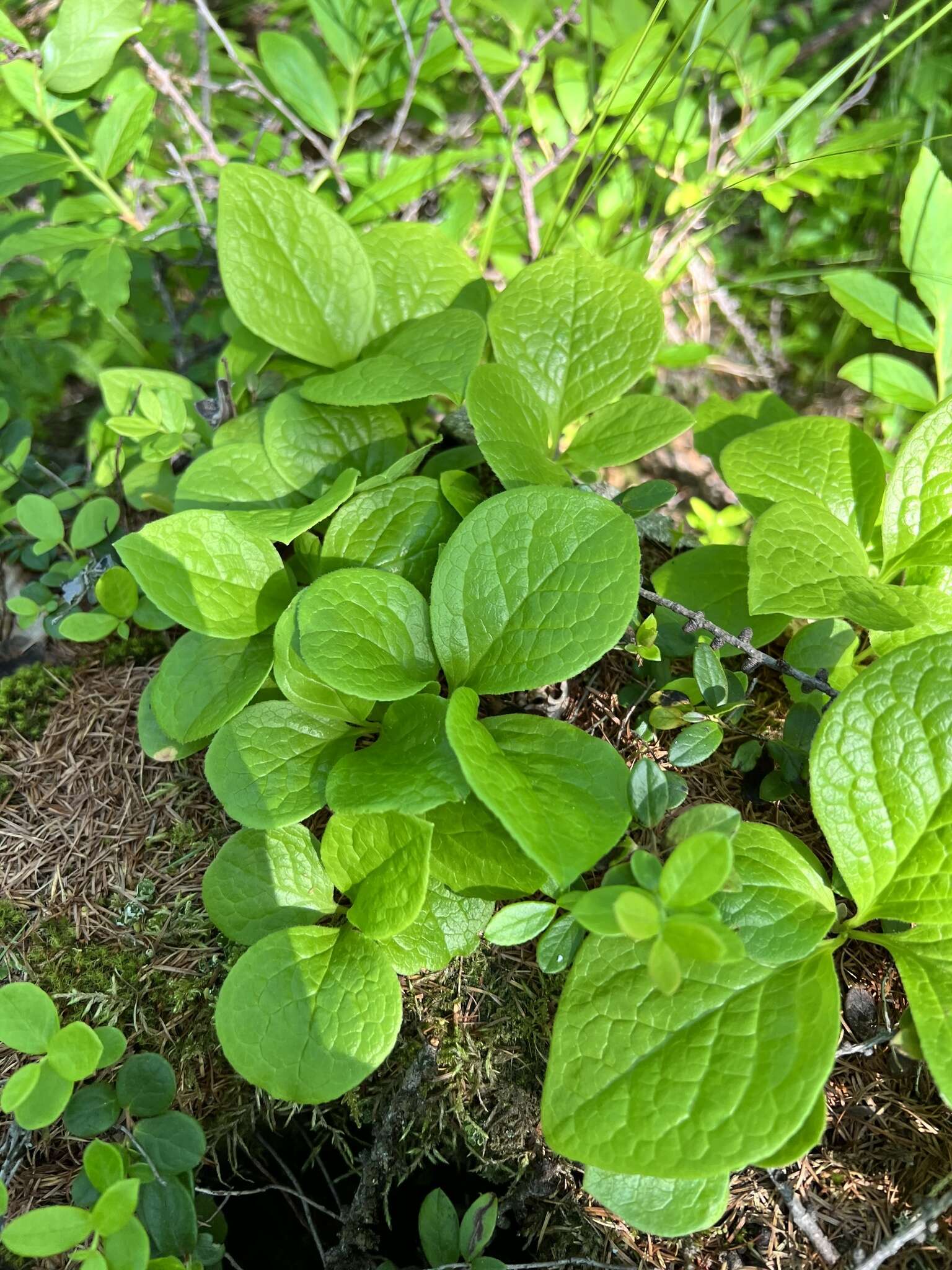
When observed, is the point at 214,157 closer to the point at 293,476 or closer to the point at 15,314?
the point at 15,314

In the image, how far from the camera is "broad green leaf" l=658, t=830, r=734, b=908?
1099mm

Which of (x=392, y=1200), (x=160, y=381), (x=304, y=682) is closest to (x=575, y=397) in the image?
(x=304, y=682)

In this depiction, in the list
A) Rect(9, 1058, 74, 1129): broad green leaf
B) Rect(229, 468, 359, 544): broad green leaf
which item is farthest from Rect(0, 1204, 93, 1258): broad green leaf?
Rect(229, 468, 359, 544): broad green leaf

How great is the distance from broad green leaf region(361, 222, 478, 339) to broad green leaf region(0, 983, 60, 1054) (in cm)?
150

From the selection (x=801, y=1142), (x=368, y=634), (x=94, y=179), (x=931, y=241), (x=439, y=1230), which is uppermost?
(x=94, y=179)

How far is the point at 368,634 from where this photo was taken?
140 centimetres

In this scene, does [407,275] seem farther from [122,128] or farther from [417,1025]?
[417,1025]

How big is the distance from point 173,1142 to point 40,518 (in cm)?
137

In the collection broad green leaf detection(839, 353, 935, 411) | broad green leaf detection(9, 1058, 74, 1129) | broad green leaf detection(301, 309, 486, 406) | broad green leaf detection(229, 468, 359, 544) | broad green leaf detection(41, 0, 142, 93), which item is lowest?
broad green leaf detection(9, 1058, 74, 1129)

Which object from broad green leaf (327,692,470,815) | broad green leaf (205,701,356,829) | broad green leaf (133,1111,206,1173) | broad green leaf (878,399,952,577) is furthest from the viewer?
broad green leaf (878,399,952,577)

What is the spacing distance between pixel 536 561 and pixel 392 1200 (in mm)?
1261

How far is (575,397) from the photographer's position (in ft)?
5.79

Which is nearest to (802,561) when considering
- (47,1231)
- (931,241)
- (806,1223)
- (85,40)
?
(931,241)

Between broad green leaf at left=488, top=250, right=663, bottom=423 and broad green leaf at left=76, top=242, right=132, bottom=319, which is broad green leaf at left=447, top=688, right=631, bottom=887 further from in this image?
broad green leaf at left=76, top=242, right=132, bottom=319
